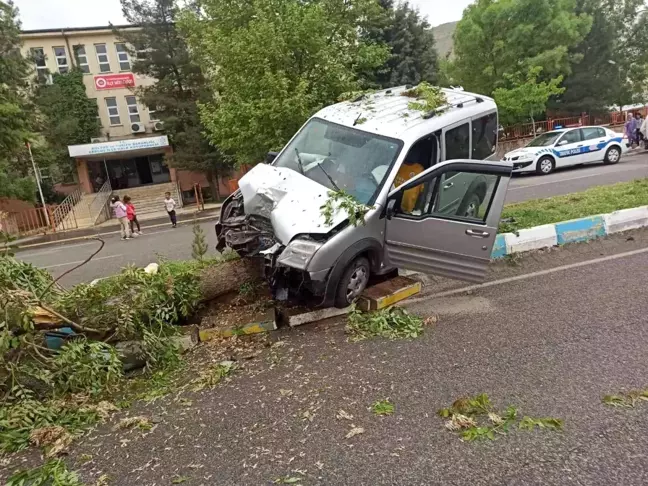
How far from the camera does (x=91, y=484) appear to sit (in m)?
2.88

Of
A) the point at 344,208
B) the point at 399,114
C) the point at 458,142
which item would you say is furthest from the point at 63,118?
the point at 344,208

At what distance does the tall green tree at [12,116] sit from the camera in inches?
682

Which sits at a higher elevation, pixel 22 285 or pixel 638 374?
pixel 22 285

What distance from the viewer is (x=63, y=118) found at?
26.9 metres

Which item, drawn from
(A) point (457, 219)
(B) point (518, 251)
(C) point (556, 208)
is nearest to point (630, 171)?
(C) point (556, 208)

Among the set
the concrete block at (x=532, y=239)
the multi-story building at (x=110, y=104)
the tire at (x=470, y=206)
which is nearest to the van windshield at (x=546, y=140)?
the concrete block at (x=532, y=239)

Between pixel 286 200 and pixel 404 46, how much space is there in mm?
21478

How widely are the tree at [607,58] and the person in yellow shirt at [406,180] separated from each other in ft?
88.7

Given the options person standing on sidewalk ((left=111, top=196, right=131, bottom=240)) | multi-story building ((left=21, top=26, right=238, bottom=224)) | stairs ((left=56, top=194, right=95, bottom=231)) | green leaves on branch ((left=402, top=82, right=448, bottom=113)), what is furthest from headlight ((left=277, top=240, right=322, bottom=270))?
multi-story building ((left=21, top=26, right=238, bottom=224))

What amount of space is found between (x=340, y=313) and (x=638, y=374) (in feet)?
9.01

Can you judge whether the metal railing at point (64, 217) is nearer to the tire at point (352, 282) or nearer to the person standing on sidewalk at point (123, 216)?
the person standing on sidewalk at point (123, 216)

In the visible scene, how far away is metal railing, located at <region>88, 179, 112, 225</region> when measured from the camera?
23.1 metres

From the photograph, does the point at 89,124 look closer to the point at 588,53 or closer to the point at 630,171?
the point at 630,171

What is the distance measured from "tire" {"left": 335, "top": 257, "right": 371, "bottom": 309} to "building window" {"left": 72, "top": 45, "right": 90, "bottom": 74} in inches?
1273
